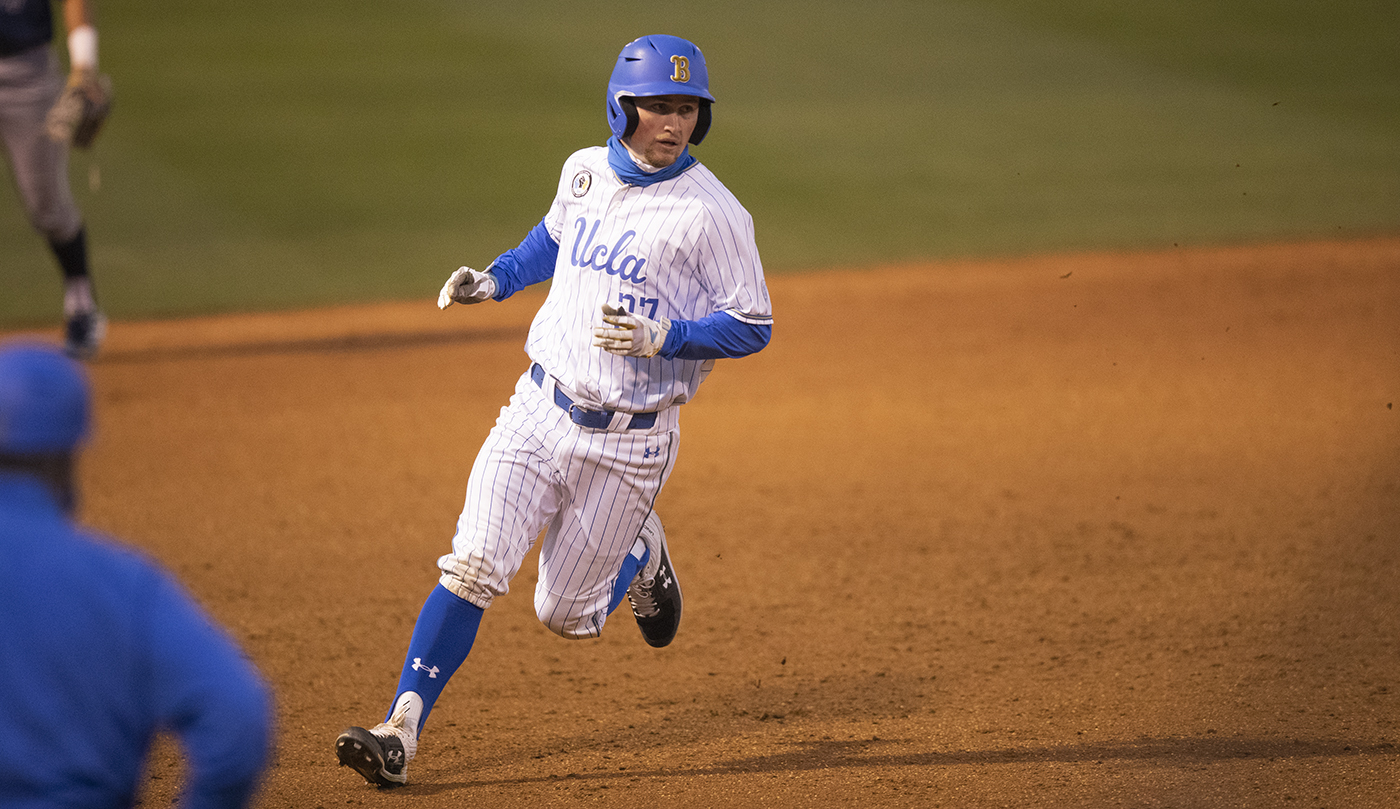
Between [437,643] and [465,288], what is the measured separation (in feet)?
3.25

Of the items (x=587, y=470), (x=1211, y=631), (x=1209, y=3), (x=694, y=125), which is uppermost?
(x=1209, y=3)

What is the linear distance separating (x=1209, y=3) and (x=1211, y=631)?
14.0 meters

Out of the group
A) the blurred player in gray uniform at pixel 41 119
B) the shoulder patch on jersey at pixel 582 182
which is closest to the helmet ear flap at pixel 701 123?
the shoulder patch on jersey at pixel 582 182

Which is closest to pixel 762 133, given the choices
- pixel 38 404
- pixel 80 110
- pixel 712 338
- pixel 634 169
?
pixel 80 110

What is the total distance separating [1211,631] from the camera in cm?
513

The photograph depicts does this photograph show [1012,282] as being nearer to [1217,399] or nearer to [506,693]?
[1217,399]

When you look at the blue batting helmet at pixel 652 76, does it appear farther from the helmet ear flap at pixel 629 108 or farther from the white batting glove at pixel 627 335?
the white batting glove at pixel 627 335

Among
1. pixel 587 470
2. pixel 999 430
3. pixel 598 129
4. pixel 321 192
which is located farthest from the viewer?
pixel 598 129

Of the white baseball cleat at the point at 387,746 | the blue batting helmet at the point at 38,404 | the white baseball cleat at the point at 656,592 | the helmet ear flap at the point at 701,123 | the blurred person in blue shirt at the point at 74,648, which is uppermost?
the helmet ear flap at the point at 701,123

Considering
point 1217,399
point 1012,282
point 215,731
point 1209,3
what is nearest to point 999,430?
point 1217,399

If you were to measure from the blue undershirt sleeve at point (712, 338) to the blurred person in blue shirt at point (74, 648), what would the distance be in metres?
1.98

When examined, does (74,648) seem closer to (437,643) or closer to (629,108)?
(437,643)

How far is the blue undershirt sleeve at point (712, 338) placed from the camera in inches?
148

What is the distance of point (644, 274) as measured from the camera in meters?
3.91
